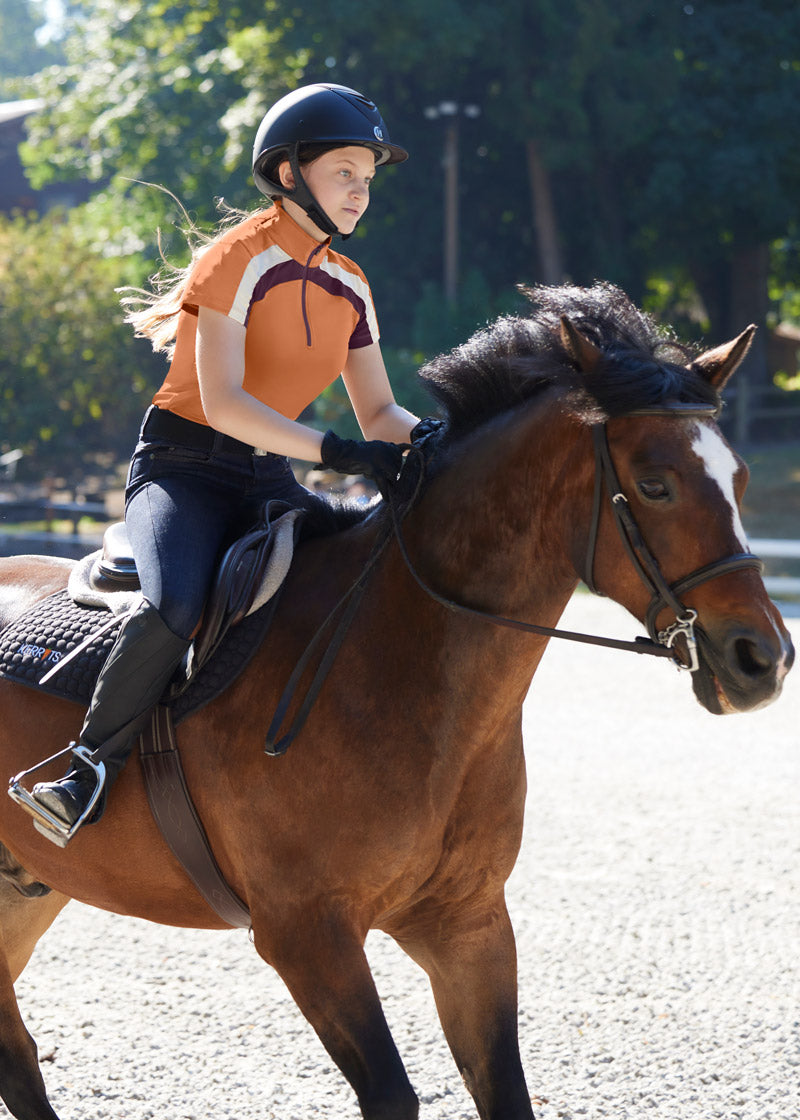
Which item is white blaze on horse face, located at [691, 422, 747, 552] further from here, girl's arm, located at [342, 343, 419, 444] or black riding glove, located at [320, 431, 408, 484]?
girl's arm, located at [342, 343, 419, 444]

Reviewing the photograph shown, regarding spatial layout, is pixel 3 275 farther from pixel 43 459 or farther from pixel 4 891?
pixel 4 891

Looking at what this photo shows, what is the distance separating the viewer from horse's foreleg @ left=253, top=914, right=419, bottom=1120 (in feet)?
8.89

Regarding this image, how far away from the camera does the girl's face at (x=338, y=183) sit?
→ 3.06 metres

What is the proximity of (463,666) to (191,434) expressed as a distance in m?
0.93

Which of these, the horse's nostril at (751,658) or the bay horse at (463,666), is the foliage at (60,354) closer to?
the bay horse at (463,666)

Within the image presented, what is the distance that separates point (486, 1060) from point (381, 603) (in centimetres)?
113

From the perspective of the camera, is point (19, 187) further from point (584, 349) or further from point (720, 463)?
point (720, 463)

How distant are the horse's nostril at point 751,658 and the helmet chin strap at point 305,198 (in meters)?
1.43

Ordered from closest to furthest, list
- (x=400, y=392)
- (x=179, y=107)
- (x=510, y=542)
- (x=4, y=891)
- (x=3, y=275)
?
(x=510, y=542), (x=4, y=891), (x=400, y=392), (x=3, y=275), (x=179, y=107)

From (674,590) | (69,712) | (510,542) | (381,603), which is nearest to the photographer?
(674,590)

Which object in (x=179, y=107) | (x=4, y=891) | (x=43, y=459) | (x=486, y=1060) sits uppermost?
(x=179, y=107)

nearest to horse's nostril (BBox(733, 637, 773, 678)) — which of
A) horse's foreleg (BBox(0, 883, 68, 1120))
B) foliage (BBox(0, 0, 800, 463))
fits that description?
horse's foreleg (BBox(0, 883, 68, 1120))

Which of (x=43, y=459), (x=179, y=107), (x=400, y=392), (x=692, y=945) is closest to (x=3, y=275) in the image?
(x=43, y=459)

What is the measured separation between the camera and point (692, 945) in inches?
210
